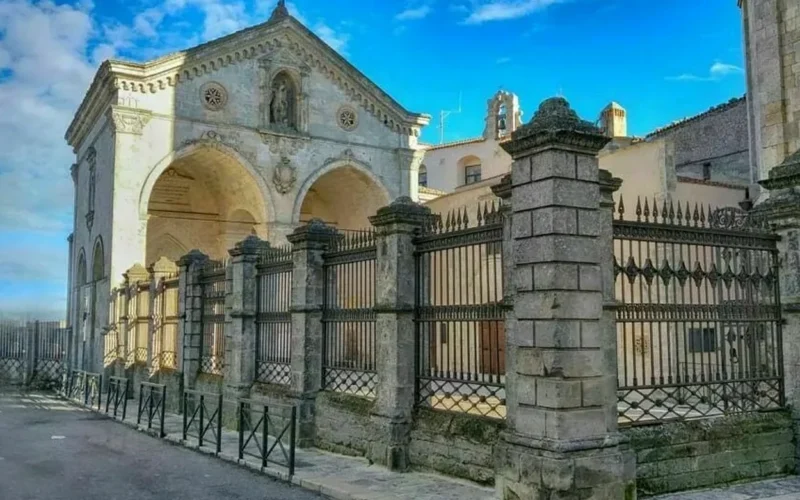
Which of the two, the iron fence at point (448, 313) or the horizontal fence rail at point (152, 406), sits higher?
the iron fence at point (448, 313)

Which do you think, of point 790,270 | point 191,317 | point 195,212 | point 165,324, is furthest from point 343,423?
point 195,212

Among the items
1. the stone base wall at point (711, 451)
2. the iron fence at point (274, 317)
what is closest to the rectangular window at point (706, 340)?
the stone base wall at point (711, 451)

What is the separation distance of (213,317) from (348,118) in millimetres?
14692

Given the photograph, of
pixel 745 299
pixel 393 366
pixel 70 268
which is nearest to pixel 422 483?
pixel 393 366

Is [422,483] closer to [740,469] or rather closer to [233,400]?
[740,469]

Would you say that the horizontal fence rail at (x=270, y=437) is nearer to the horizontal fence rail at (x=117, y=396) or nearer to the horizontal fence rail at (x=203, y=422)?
the horizontal fence rail at (x=203, y=422)

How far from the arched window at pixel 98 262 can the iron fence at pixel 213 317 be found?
10.4m

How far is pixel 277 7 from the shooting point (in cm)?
2811

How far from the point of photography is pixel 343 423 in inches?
430

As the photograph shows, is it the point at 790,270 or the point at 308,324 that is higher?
the point at 790,270

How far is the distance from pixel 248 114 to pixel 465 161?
16.6 metres

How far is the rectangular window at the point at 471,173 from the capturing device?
40.0 m

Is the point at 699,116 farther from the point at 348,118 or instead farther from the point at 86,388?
the point at 86,388

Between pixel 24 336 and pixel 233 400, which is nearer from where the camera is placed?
pixel 233 400
